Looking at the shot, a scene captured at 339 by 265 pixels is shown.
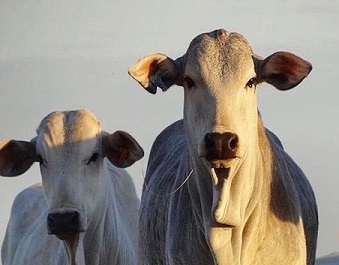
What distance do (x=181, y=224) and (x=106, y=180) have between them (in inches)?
95.4

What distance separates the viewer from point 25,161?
1352 cm

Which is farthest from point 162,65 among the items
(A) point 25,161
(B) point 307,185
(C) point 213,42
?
(A) point 25,161

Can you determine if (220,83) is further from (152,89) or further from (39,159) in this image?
(39,159)

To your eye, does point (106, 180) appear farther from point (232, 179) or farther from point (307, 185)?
point (232, 179)

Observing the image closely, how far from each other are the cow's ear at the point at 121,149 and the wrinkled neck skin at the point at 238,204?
2332mm

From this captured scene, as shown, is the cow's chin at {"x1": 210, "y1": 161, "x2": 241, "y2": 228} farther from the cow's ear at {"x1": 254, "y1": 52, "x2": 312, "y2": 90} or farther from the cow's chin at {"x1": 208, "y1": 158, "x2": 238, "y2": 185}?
the cow's ear at {"x1": 254, "y1": 52, "x2": 312, "y2": 90}

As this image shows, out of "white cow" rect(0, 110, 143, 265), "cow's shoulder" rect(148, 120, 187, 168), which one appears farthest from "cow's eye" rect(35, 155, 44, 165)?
"cow's shoulder" rect(148, 120, 187, 168)

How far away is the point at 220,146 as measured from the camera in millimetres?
10039

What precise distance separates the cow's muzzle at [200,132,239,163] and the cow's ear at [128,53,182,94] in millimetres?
808

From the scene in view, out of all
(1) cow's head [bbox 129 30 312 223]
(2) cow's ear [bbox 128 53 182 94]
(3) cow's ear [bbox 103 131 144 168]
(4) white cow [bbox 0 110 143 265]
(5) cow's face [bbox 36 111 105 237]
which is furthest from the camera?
(3) cow's ear [bbox 103 131 144 168]

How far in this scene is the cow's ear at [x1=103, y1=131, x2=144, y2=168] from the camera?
44.0ft

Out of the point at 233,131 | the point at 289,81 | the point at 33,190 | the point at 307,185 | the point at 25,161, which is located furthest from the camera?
the point at 33,190

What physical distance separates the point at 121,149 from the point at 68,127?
0.46m

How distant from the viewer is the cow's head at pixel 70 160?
41.8 feet
